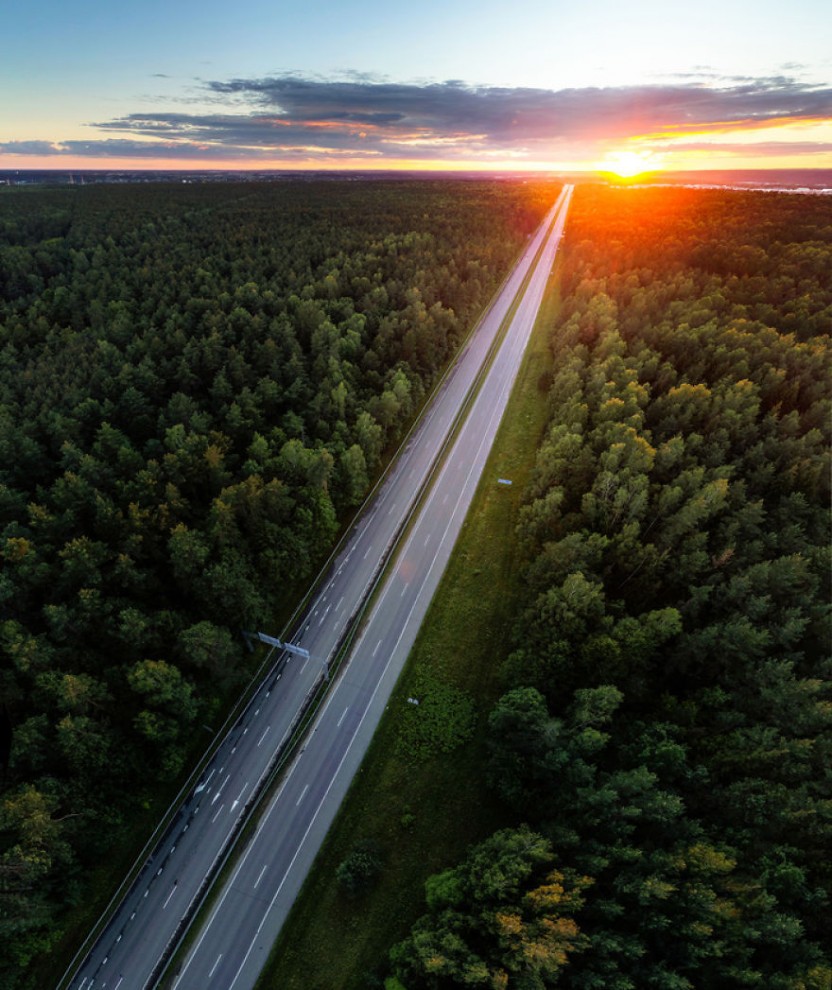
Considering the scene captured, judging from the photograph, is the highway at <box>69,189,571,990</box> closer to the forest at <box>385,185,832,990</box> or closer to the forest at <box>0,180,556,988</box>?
the forest at <box>0,180,556,988</box>

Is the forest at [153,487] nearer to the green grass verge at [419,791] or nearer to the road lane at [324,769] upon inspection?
the road lane at [324,769]

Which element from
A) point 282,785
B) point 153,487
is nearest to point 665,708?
point 282,785

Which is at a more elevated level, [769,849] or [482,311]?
[482,311]

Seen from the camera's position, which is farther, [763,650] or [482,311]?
[482,311]

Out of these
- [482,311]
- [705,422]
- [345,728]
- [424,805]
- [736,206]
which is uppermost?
[736,206]

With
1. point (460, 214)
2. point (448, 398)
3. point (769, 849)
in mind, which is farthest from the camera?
point (460, 214)

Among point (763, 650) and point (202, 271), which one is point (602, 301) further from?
point (202, 271)

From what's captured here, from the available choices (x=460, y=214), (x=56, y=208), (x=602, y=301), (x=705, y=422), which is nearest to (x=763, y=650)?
(x=705, y=422)

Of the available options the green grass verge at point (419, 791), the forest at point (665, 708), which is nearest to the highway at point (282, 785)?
the green grass verge at point (419, 791)
